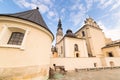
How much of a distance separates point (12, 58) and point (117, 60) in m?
23.1

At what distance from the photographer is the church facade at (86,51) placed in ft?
49.1

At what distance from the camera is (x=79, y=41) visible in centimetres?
2158

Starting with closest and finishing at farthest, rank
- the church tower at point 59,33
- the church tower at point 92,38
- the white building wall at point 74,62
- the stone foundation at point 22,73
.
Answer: the stone foundation at point 22,73
the white building wall at point 74,62
the church tower at point 92,38
the church tower at point 59,33

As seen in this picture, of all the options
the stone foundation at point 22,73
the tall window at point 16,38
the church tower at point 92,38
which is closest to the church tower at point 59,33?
the church tower at point 92,38

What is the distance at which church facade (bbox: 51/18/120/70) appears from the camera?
15.0 meters

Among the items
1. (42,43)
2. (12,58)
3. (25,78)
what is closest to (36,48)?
(42,43)

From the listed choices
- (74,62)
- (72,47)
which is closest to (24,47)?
(74,62)

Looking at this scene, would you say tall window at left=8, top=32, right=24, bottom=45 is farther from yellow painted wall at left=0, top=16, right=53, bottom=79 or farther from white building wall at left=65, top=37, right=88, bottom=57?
white building wall at left=65, top=37, right=88, bottom=57

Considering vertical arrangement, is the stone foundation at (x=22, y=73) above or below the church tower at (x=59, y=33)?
below

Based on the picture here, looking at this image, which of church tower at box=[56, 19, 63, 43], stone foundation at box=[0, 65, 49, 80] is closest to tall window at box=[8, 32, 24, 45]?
stone foundation at box=[0, 65, 49, 80]

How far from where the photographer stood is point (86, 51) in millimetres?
20594

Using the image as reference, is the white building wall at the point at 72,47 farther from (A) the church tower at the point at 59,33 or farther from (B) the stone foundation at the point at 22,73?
(A) the church tower at the point at 59,33

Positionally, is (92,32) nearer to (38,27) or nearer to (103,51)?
(103,51)

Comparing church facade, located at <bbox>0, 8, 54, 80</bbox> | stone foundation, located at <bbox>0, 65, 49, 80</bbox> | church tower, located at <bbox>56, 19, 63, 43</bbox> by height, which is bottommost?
stone foundation, located at <bbox>0, 65, 49, 80</bbox>
